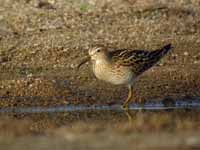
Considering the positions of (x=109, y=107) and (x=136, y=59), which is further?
(x=136, y=59)

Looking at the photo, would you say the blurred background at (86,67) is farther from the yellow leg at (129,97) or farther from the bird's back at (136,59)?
the bird's back at (136,59)

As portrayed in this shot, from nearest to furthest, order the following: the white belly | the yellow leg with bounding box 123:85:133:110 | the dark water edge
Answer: the dark water edge
the yellow leg with bounding box 123:85:133:110
the white belly

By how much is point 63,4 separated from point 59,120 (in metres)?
6.86

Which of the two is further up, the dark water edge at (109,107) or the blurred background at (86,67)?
the blurred background at (86,67)

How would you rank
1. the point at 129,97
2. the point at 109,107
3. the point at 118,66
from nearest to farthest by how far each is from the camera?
the point at 109,107, the point at 129,97, the point at 118,66

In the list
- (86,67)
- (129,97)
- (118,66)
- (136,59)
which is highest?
(136,59)

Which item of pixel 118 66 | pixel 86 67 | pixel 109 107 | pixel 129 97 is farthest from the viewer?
pixel 86 67

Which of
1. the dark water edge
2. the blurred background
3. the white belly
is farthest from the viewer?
the white belly

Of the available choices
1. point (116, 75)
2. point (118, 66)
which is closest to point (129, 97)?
point (116, 75)

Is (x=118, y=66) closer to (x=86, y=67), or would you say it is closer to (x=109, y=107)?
(x=109, y=107)

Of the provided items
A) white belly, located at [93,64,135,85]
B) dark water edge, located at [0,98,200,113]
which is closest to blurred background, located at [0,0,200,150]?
dark water edge, located at [0,98,200,113]

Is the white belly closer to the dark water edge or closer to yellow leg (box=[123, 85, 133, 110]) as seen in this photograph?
yellow leg (box=[123, 85, 133, 110])

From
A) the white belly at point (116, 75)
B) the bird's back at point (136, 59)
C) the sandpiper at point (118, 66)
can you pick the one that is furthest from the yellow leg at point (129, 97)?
the bird's back at point (136, 59)

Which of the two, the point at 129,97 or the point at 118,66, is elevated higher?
the point at 118,66
